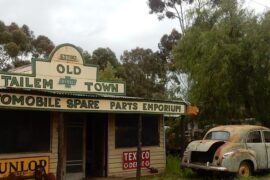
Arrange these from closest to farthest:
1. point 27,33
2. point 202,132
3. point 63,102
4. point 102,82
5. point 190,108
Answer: point 63,102 < point 102,82 < point 190,108 < point 202,132 < point 27,33

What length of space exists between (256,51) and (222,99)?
265cm

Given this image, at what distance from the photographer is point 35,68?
14.4 m

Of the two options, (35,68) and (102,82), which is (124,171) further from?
(35,68)

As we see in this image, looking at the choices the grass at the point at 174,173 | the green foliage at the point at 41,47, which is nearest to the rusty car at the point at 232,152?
the grass at the point at 174,173

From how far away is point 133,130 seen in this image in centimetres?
1714

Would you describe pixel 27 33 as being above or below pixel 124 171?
above

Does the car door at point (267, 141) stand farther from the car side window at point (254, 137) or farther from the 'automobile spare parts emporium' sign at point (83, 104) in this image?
the 'automobile spare parts emporium' sign at point (83, 104)

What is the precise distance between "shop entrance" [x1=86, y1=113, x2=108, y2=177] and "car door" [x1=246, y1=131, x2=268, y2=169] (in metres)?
4.80

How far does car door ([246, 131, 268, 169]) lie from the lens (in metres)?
15.8

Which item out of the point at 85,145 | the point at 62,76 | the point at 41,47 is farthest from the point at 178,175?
the point at 41,47

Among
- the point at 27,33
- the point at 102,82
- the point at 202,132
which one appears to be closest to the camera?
the point at 102,82

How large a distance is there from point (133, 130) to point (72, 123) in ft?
8.01

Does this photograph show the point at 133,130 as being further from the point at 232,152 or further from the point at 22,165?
the point at 22,165

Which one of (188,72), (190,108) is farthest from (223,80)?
(190,108)
